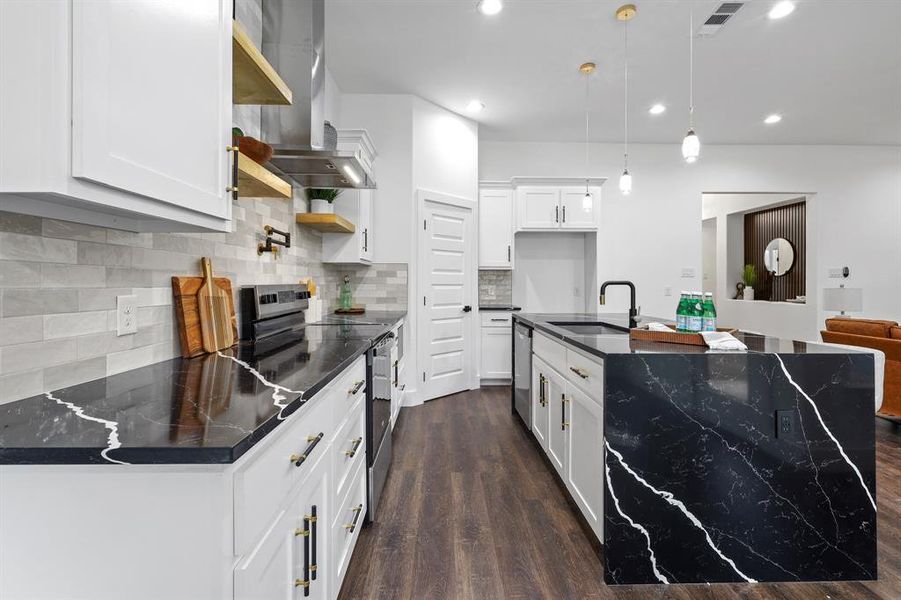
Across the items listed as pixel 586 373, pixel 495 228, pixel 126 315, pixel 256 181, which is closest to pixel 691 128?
pixel 586 373

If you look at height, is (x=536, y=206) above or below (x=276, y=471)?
A: above

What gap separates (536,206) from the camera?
204 inches

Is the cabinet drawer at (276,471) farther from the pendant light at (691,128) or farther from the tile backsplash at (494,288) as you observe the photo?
the tile backsplash at (494,288)

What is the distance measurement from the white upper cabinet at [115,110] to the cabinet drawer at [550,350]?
1.74 m

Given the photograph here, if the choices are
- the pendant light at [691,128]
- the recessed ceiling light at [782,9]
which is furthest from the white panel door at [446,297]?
the recessed ceiling light at [782,9]

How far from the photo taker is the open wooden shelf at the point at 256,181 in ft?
4.69

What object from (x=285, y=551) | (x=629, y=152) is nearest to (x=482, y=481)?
(x=285, y=551)

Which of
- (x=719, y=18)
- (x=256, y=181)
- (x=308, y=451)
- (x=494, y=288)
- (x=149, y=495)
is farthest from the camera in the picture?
(x=494, y=288)

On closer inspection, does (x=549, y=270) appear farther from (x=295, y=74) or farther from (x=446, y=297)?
(x=295, y=74)

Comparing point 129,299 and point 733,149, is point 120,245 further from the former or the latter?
point 733,149

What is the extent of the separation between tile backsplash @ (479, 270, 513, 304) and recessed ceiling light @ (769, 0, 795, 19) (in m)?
3.39

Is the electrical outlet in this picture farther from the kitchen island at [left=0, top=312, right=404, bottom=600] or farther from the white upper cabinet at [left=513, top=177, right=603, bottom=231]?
the white upper cabinet at [left=513, top=177, right=603, bottom=231]

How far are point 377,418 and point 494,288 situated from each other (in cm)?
361

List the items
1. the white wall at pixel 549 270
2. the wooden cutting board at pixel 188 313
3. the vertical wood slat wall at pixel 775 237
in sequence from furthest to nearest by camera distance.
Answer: the vertical wood slat wall at pixel 775 237
the white wall at pixel 549 270
the wooden cutting board at pixel 188 313
